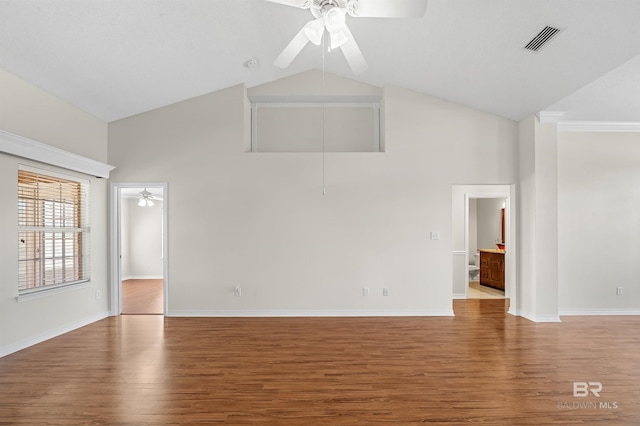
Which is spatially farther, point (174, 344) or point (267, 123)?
point (267, 123)

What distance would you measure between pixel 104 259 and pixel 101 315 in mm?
811

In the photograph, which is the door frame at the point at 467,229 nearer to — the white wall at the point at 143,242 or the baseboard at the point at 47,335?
the baseboard at the point at 47,335

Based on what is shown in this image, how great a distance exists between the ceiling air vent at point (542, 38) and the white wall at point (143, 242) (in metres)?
8.83

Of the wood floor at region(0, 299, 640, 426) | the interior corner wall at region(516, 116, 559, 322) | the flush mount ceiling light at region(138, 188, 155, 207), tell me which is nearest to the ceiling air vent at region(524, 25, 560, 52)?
the interior corner wall at region(516, 116, 559, 322)

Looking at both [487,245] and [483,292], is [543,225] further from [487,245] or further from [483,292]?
[487,245]

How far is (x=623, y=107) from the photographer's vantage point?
4.47m

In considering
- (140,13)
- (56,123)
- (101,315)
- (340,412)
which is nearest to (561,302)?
(340,412)

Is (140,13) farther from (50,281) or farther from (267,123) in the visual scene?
(50,281)

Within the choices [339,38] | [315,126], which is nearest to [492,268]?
[315,126]

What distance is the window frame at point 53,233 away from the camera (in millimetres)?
3713

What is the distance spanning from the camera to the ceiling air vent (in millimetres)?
3195

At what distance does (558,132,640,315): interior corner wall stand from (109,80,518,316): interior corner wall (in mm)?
919

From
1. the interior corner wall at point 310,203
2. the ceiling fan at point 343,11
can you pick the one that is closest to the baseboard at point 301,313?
the interior corner wall at point 310,203

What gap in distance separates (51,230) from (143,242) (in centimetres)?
533
